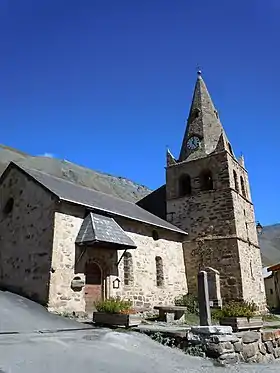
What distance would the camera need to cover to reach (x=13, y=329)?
31.0 ft

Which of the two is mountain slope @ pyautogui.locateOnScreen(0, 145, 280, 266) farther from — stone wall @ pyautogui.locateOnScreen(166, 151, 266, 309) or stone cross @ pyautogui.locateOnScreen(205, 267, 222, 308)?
stone cross @ pyautogui.locateOnScreen(205, 267, 222, 308)

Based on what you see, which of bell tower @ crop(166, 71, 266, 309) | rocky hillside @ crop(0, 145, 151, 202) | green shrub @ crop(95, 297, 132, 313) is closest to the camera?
green shrub @ crop(95, 297, 132, 313)

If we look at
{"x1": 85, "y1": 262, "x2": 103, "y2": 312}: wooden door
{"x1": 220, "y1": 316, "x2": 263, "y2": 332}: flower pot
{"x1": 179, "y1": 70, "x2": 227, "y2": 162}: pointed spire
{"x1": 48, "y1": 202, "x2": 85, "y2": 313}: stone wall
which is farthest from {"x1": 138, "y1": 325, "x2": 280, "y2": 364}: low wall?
{"x1": 179, "y1": 70, "x2": 227, "y2": 162}: pointed spire

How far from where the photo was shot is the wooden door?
48.0ft

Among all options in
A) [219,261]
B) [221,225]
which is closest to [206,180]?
[221,225]

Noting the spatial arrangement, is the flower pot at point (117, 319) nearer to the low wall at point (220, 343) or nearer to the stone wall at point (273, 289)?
the low wall at point (220, 343)

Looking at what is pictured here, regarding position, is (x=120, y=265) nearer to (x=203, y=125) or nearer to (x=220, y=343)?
(x=220, y=343)

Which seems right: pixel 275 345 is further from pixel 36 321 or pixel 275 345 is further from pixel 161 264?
pixel 161 264

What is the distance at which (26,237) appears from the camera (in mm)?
15367

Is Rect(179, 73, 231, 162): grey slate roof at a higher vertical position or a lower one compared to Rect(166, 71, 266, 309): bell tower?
higher

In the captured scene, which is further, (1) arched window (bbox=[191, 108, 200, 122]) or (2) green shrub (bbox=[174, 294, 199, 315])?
(1) arched window (bbox=[191, 108, 200, 122])

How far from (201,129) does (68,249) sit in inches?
619

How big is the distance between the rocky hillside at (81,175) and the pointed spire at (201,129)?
69.4 ft

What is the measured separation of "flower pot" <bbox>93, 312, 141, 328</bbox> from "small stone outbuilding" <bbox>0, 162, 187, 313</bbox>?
2.62 meters
